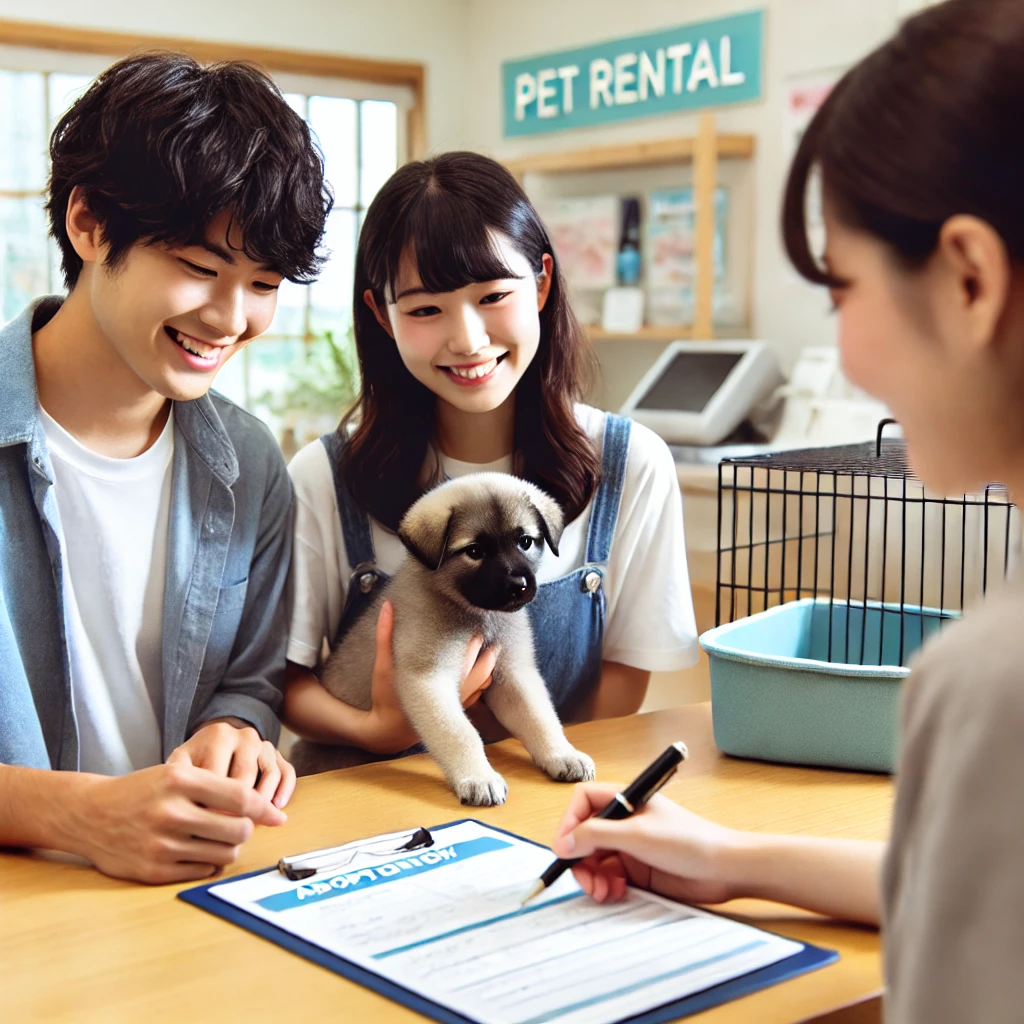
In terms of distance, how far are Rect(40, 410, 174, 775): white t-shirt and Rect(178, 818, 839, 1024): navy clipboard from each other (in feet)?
1.86

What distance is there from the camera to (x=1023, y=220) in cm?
57

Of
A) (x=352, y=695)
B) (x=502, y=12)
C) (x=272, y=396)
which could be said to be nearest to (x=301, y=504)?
(x=352, y=695)

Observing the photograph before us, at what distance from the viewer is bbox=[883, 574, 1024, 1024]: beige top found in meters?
0.48

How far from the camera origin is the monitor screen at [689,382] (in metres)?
3.40

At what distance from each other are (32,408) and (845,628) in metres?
1.03

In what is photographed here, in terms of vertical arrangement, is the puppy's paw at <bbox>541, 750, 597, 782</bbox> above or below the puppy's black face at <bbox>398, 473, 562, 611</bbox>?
below

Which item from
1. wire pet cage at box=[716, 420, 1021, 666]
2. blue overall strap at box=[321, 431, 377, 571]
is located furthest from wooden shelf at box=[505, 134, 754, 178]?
blue overall strap at box=[321, 431, 377, 571]

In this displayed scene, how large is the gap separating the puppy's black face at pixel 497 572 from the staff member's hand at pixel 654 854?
1.23ft

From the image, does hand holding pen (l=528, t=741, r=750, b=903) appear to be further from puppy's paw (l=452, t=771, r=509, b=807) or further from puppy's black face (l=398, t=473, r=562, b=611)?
puppy's black face (l=398, t=473, r=562, b=611)

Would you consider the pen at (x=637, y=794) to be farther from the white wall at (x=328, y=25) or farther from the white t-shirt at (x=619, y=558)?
the white wall at (x=328, y=25)

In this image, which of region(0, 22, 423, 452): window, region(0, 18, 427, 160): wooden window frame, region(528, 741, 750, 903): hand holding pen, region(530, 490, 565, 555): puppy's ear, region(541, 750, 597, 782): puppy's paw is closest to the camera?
region(528, 741, 750, 903): hand holding pen

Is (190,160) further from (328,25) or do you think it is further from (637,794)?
Result: (328,25)

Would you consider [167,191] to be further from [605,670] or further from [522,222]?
[605,670]

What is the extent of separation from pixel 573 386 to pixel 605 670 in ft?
1.31
